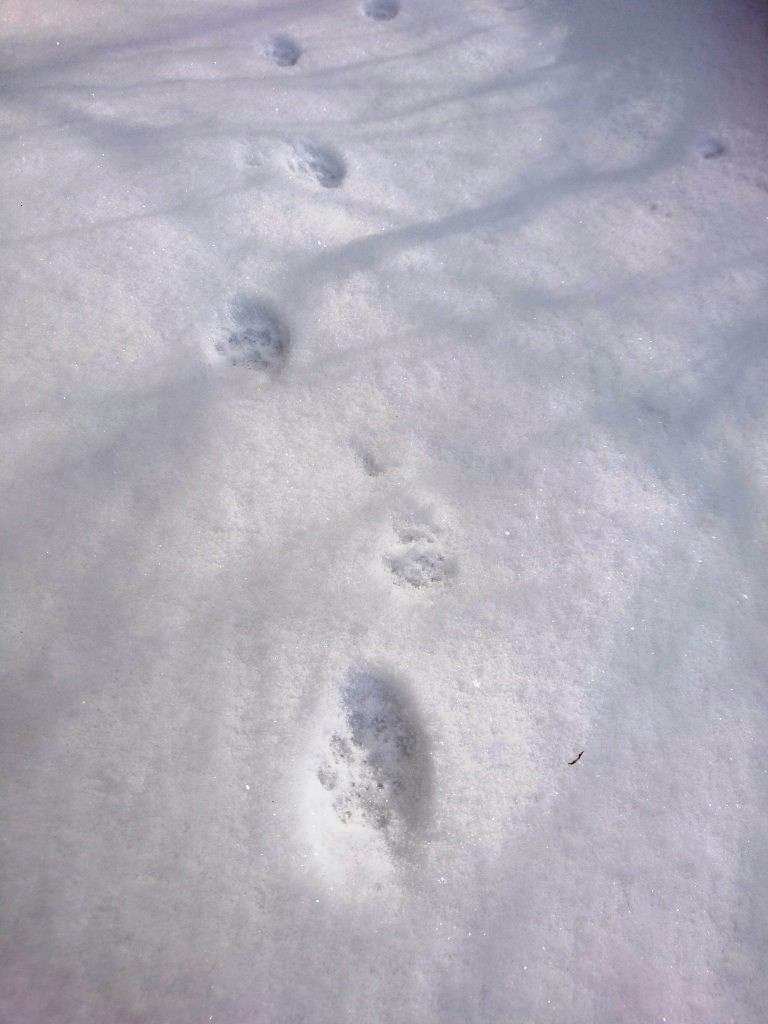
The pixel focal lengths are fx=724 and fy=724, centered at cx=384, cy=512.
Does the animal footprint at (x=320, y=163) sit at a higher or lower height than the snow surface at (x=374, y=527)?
higher

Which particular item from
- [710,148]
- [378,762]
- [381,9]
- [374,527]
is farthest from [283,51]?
[378,762]

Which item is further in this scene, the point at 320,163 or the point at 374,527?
the point at 320,163

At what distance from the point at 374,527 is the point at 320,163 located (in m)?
1.28

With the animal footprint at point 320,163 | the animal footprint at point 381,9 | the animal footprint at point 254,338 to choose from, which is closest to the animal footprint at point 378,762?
the animal footprint at point 254,338

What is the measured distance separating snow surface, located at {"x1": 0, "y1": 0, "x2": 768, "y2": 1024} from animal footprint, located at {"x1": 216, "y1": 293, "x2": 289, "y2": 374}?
13 mm

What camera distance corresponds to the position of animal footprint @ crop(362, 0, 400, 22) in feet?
8.90

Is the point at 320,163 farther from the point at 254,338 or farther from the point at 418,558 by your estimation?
the point at 418,558

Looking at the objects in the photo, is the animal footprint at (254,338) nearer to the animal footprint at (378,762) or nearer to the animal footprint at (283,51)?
the animal footprint at (378,762)

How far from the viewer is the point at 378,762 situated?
1.53 m

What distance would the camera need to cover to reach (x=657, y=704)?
65.1 inches

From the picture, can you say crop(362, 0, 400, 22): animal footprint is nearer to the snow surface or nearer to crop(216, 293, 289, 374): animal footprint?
the snow surface

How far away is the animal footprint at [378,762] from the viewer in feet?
4.89

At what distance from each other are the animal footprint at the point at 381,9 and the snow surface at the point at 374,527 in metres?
0.13

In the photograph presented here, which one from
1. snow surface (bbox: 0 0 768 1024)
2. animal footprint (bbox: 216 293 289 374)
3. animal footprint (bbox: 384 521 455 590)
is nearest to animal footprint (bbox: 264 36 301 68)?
snow surface (bbox: 0 0 768 1024)
